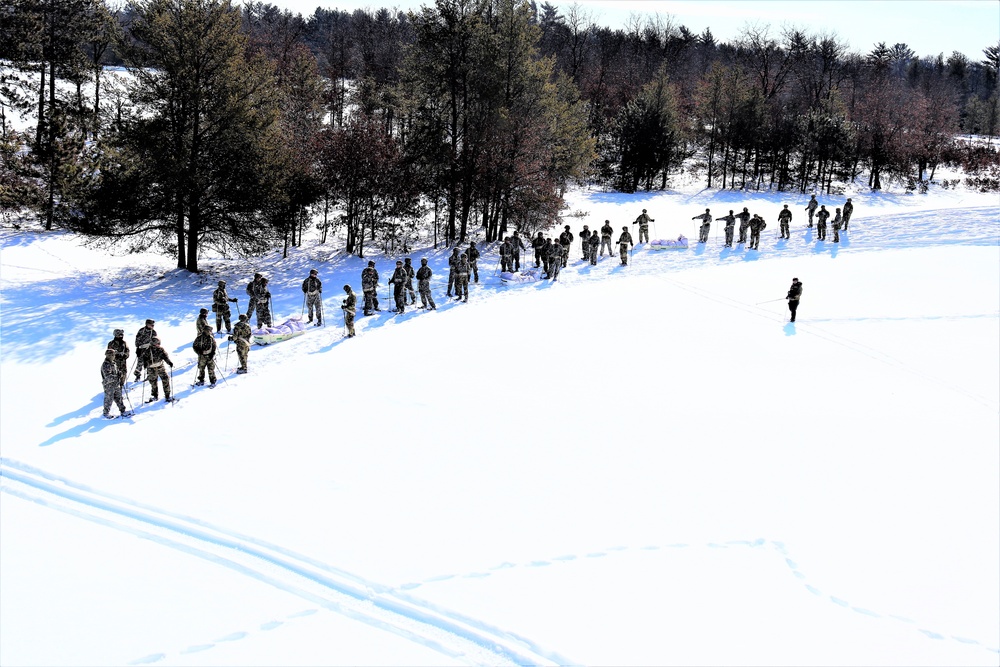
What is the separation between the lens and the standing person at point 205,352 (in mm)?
14497

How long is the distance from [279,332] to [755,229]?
16.8m

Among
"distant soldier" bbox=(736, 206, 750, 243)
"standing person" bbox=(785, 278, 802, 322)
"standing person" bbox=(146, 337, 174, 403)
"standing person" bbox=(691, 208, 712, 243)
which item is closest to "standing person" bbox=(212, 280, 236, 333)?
"standing person" bbox=(146, 337, 174, 403)

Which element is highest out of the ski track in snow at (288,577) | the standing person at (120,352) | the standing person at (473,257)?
the standing person at (473,257)

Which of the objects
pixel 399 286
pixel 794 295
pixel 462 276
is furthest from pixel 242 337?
pixel 794 295

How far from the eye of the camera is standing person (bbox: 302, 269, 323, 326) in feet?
62.1

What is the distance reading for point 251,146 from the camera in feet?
79.1

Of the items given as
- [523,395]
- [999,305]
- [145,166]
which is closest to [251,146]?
[145,166]

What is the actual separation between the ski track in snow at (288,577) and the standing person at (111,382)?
193 cm

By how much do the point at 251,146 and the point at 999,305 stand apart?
22729 millimetres

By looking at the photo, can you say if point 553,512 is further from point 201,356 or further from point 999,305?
point 999,305

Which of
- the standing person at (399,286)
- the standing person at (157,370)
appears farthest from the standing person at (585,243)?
the standing person at (157,370)

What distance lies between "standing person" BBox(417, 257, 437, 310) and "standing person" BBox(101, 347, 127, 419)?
330 inches

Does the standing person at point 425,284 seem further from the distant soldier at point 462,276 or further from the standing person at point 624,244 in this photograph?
the standing person at point 624,244

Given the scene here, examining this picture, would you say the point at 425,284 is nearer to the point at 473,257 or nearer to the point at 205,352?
the point at 473,257
